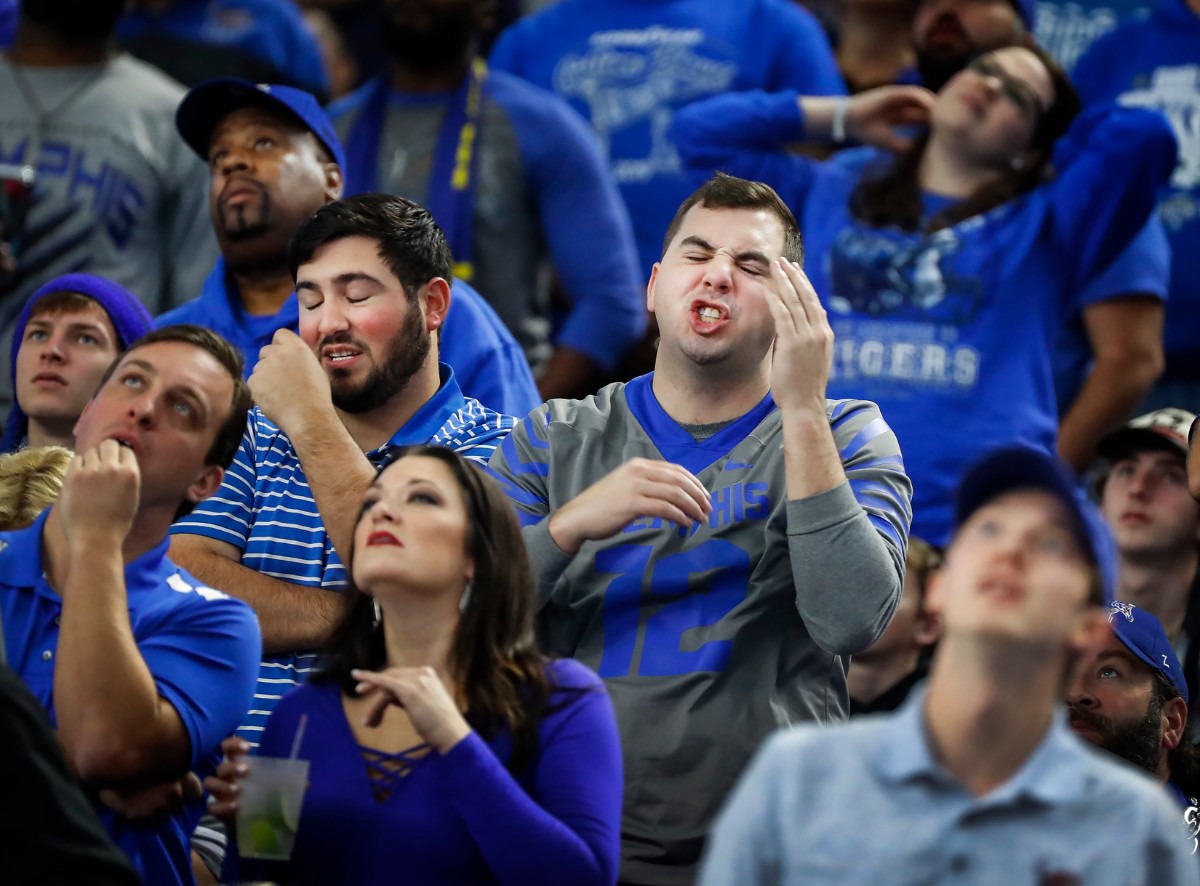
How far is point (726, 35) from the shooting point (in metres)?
6.24

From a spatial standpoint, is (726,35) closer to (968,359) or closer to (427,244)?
(968,359)

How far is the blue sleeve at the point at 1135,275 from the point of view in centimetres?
539

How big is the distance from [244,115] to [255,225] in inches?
14.1

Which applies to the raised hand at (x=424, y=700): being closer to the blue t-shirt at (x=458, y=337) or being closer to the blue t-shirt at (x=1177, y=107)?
the blue t-shirt at (x=458, y=337)

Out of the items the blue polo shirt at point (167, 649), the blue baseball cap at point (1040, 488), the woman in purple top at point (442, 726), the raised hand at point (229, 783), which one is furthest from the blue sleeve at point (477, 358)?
the blue baseball cap at point (1040, 488)

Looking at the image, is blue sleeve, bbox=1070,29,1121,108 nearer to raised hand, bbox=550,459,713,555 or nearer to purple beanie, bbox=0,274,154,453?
purple beanie, bbox=0,274,154,453

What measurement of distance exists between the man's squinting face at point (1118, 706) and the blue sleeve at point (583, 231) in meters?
1.97

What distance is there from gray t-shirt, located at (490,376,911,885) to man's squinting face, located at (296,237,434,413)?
18.8 inches

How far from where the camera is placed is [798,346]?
3.43m

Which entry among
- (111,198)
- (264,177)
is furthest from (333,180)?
(111,198)

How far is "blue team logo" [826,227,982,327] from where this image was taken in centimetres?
507

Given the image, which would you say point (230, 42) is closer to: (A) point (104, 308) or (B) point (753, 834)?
(A) point (104, 308)

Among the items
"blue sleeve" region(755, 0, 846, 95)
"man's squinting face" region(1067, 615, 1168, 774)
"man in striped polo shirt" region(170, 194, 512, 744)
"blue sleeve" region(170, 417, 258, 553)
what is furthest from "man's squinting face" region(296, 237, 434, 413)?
"blue sleeve" region(755, 0, 846, 95)

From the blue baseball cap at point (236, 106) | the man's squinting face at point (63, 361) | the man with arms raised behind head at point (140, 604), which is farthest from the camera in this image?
the blue baseball cap at point (236, 106)
